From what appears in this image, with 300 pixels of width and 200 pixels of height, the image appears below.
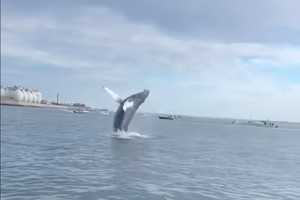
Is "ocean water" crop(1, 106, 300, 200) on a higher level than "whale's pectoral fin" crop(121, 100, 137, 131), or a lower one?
lower

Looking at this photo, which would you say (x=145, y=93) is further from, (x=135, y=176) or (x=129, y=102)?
(x=135, y=176)

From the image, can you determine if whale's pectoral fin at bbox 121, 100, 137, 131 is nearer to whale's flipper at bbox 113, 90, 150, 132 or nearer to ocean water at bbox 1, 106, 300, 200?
whale's flipper at bbox 113, 90, 150, 132

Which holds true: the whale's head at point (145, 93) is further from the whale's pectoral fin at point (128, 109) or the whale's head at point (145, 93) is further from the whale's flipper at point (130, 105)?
the whale's pectoral fin at point (128, 109)

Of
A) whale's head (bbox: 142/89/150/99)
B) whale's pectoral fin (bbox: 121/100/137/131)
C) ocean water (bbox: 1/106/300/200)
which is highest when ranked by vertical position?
whale's head (bbox: 142/89/150/99)

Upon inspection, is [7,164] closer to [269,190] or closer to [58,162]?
[58,162]

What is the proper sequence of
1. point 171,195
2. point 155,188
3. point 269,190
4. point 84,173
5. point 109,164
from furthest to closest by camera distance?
point 109,164
point 84,173
point 269,190
point 155,188
point 171,195

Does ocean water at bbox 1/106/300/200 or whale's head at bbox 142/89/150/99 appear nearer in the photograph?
ocean water at bbox 1/106/300/200

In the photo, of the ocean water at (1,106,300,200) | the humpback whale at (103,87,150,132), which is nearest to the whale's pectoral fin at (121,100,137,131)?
the humpback whale at (103,87,150,132)

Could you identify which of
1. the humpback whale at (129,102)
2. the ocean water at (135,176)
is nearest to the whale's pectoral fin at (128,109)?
the humpback whale at (129,102)

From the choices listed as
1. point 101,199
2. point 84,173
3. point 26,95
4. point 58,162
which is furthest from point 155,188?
point 26,95

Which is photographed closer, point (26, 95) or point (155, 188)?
point (155, 188)

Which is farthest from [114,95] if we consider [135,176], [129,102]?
[135,176]

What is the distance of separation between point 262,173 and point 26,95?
6166 inches

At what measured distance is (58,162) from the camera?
23.3 m
